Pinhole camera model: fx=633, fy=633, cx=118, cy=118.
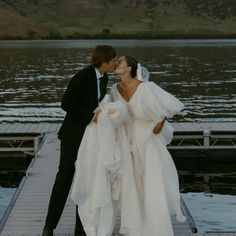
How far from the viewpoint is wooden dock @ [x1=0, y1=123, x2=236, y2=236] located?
29.9ft

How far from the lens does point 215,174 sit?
1703 cm

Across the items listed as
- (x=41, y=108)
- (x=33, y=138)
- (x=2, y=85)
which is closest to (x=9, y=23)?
(x=2, y=85)

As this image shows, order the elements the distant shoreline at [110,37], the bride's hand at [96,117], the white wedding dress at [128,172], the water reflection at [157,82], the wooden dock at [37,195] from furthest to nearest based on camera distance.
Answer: the distant shoreline at [110,37]
the water reflection at [157,82]
the wooden dock at [37,195]
the bride's hand at [96,117]
the white wedding dress at [128,172]

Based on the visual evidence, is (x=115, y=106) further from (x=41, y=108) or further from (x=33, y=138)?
(x=41, y=108)

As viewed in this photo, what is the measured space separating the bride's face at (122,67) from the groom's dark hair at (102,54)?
14 centimetres

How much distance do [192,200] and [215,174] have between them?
2.99 metres

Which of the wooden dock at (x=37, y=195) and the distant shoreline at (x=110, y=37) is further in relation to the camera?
the distant shoreline at (x=110, y=37)

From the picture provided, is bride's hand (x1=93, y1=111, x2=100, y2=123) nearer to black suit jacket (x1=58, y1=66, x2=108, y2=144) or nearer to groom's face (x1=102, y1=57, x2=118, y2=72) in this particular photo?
black suit jacket (x1=58, y1=66, x2=108, y2=144)

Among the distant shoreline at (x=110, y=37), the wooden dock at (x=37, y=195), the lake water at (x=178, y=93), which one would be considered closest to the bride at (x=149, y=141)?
the wooden dock at (x=37, y=195)

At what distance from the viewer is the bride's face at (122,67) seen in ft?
25.8

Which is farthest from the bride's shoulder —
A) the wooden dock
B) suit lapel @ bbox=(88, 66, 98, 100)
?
the wooden dock

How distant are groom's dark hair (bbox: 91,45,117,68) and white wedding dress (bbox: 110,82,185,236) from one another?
16.4 inches

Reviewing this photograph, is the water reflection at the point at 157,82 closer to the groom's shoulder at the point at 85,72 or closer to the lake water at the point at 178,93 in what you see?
the lake water at the point at 178,93

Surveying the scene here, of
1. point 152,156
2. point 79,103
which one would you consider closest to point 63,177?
point 79,103
